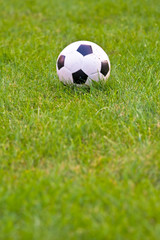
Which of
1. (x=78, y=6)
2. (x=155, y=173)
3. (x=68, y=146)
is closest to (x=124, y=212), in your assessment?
(x=155, y=173)

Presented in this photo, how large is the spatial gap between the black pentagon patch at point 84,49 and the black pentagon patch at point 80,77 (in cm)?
22

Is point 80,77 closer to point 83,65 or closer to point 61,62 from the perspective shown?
point 83,65

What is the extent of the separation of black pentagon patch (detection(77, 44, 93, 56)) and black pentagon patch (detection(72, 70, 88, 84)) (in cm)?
22

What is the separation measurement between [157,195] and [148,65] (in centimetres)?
268

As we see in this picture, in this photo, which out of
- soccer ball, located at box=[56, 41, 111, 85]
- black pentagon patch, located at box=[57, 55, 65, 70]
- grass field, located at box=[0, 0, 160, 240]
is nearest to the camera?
grass field, located at box=[0, 0, 160, 240]

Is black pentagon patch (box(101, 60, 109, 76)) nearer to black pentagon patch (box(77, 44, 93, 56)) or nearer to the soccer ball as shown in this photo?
the soccer ball

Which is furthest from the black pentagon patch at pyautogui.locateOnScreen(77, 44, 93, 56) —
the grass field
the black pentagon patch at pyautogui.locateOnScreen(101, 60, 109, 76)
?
the grass field

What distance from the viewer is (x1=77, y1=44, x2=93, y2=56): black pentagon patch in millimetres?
3898

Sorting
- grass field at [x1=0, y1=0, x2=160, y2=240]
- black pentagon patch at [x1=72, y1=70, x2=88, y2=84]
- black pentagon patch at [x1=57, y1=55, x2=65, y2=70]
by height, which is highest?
black pentagon patch at [x1=57, y1=55, x2=65, y2=70]

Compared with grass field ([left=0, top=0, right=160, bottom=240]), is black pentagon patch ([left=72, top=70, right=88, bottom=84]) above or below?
above

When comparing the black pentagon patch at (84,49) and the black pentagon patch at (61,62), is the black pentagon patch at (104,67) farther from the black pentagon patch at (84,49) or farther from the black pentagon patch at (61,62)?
the black pentagon patch at (61,62)

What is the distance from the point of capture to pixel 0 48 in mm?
5523

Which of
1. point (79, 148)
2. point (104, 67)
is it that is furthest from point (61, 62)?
point (79, 148)

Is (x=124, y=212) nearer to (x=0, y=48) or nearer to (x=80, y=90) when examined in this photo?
(x=80, y=90)
